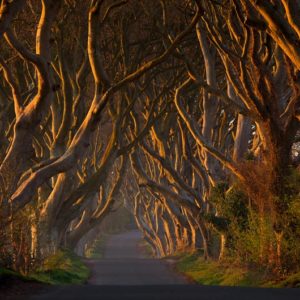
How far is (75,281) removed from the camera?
19828 mm

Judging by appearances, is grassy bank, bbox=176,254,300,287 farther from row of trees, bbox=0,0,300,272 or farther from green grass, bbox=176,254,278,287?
row of trees, bbox=0,0,300,272

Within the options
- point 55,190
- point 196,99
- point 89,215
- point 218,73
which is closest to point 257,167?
point 55,190

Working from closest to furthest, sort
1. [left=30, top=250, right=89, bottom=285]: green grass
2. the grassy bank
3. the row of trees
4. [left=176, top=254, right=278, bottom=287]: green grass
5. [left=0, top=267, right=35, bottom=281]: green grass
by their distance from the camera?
[left=0, top=267, right=35, bottom=281]: green grass → the grassy bank → the row of trees → [left=30, top=250, right=89, bottom=285]: green grass → [left=176, top=254, right=278, bottom=287]: green grass

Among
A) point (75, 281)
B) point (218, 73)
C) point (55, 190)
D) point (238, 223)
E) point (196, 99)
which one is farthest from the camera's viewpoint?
point (196, 99)

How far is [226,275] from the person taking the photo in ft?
66.9

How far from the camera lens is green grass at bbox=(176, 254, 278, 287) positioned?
1741 centimetres

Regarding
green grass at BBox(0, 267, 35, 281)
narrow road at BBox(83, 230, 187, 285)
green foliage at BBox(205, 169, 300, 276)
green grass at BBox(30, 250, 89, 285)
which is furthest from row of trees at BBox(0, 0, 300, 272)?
narrow road at BBox(83, 230, 187, 285)

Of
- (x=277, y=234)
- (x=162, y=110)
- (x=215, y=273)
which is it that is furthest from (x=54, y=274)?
(x=162, y=110)

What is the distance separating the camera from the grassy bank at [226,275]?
15.8 metres

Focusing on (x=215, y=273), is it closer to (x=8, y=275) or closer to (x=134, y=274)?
(x=134, y=274)

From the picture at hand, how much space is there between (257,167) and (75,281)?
5.66m

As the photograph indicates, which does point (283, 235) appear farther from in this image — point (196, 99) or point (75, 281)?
point (196, 99)

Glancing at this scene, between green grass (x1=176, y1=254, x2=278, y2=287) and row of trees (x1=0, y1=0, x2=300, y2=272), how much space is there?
0.45 metres

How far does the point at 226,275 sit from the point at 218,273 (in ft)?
3.84
